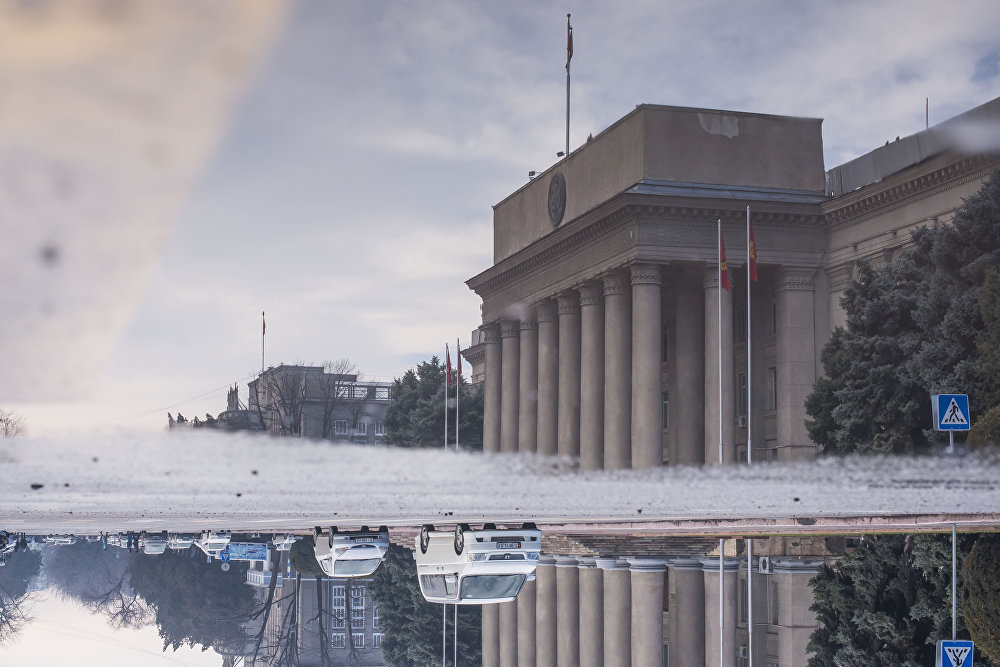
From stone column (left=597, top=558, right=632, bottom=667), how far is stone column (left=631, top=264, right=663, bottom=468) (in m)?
5.73

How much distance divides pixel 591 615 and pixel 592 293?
15.5 metres

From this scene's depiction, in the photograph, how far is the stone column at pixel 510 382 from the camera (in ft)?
264

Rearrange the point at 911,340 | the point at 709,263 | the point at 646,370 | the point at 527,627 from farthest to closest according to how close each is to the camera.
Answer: the point at 527,627
the point at 709,263
the point at 646,370
the point at 911,340

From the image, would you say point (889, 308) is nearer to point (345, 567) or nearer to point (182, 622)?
point (345, 567)

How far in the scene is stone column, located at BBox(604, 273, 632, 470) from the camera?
64312 millimetres

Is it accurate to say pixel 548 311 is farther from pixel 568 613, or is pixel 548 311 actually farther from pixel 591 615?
pixel 591 615

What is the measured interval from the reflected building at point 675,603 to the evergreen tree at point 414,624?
17498mm

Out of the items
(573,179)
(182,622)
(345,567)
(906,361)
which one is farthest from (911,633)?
(182,622)

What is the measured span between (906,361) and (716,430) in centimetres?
1566

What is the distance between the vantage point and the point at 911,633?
40219 millimetres

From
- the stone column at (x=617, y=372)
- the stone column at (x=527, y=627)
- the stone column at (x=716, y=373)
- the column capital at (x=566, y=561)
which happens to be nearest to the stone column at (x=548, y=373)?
the column capital at (x=566, y=561)

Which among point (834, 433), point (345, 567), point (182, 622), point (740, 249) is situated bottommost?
point (182, 622)

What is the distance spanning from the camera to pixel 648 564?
61.9 metres

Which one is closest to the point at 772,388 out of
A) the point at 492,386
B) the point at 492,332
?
the point at 492,332
